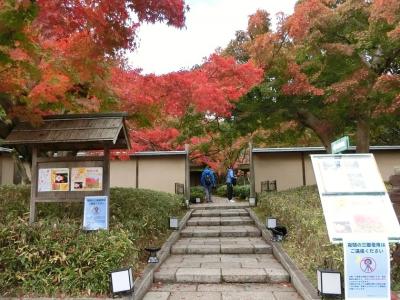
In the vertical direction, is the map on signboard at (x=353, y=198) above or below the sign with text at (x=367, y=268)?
above

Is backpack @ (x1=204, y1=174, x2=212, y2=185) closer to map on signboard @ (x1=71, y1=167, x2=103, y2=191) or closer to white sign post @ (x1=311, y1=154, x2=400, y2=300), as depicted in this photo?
map on signboard @ (x1=71, y1=167, x2=103, y2=191)

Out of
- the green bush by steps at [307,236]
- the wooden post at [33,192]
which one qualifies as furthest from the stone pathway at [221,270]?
→ the wooden post at [33,192]

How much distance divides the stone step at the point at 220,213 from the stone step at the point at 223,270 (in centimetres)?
461

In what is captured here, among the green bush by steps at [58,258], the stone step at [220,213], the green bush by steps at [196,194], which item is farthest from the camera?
the green bush by steps at [196,194]

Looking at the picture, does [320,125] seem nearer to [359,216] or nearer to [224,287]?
[224,287]

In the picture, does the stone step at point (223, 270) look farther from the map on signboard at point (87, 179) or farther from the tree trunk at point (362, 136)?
the tree trunk at point (362, 136)

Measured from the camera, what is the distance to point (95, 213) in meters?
6.77

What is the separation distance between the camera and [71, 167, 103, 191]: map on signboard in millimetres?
7059

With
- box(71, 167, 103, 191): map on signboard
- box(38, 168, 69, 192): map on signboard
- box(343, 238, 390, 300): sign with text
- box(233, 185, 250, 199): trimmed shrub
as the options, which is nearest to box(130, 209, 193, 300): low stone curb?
box(71, 167, 103, 191): map on signboard

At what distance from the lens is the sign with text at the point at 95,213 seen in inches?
262

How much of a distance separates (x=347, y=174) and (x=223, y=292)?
2.71 m

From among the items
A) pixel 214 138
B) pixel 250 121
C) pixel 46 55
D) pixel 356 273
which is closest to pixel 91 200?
pixel 46 55

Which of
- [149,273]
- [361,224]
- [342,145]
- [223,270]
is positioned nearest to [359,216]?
[361,224]

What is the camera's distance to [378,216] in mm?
4629
